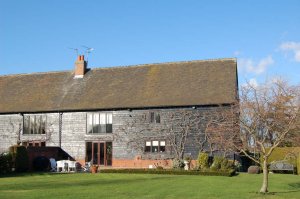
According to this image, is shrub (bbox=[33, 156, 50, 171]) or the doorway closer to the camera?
shrub (bbox=[33, 156, 50, 171])

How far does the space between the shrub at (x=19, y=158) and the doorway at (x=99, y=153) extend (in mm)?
6858

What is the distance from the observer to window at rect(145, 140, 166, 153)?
36781 mm

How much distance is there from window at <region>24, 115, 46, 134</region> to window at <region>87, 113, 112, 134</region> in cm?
454

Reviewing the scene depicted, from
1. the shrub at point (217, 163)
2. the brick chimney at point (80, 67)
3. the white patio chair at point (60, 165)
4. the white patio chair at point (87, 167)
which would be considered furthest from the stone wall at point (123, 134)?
the brick chimney at point (80, 67)

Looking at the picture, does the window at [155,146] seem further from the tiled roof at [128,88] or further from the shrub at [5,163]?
the shrub at [5,163]

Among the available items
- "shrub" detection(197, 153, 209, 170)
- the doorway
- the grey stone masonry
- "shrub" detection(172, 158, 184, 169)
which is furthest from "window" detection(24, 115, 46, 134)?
"shrub" detection(197, 153, 209, 170)

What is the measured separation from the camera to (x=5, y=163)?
30.8 m

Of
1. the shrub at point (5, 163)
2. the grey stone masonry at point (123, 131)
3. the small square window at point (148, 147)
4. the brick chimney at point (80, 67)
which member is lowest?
the shrub at point (5, 163)

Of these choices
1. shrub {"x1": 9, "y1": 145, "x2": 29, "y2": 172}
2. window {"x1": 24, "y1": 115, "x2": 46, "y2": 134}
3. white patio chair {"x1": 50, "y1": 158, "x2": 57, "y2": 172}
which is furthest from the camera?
window {"x1": 24, "y1": 115, "x2": 46, "y2": 134}

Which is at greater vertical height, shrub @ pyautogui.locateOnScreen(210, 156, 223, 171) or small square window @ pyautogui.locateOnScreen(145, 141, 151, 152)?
small square window @ pyautogui.locateOnScreen(145, 141, 151, 152)

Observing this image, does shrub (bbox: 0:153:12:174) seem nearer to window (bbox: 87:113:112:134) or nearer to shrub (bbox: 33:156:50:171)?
shrub (bbox: 33:156:50:171)

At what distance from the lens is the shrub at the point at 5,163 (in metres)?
30.5

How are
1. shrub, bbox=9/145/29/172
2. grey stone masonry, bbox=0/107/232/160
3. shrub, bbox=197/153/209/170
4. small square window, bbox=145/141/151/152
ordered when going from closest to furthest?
shrub, bbox=9/145/29/172 < shrub, bbox=197/153/209/170 < grey stone masonry, bbox=0/107/232/160 < small square window, bbox=145/141/151/152

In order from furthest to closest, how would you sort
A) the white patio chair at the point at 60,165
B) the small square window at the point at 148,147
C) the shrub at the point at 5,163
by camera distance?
the small square window at the point at 148,147, the white patio chair at the point at 60,165, the shrub at the point at 5,163
